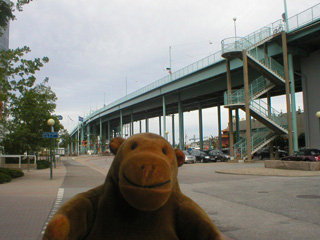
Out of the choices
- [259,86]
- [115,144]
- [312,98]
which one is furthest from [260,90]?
[115,144]

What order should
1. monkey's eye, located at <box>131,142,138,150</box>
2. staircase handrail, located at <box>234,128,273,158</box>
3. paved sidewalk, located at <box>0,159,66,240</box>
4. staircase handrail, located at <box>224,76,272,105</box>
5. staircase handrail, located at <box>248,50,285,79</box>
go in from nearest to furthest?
monkey's eye, located at <box>131,142,138,150</box> < paved sidewalk, located at <box>0,159,66,240</box> < staircase handrail, located at <box>248,50,285,79</box> < staircase handrail, located at <box>224,76,272,105</box> < staircase handrail, located at <box>234,128,273,158</box>

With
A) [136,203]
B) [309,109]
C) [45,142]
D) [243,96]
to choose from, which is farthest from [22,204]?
[309,109]

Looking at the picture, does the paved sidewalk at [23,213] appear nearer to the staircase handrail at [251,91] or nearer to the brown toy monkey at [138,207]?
the brown toy monkey at [138,207]

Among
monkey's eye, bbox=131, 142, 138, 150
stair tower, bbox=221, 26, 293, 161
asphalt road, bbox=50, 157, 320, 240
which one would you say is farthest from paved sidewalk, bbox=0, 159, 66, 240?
stair tower, bbox=221, 26, 293, 161

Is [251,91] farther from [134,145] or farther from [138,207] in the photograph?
[138,207]

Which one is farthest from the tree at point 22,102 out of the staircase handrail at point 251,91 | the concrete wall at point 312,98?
the concrete wall at point 312,98

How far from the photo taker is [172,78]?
4459cm

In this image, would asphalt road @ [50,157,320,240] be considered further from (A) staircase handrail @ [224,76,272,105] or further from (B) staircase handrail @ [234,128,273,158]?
(B) staircase handrail @ [234,128,273,158]

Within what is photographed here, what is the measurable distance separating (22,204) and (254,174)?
12.3m

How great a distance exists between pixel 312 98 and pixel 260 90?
4658 mm

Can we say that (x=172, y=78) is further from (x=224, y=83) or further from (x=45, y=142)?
(x=45, y=142)

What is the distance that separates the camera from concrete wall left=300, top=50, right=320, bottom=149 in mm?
27328

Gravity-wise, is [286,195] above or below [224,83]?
below

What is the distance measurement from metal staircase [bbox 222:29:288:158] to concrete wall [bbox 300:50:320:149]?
2.12 meters
